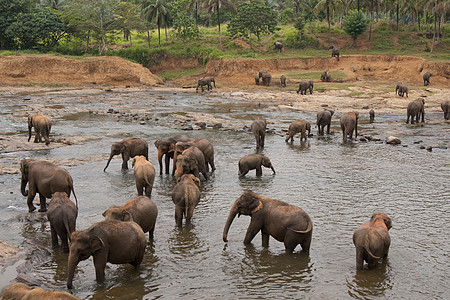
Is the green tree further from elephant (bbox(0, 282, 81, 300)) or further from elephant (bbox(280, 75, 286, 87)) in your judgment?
elephant (bbox(0, 282, 81, 300))

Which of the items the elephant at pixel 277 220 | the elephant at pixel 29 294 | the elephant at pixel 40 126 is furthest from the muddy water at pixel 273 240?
the elephant at pixel 29 294

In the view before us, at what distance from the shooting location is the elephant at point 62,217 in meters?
9.77

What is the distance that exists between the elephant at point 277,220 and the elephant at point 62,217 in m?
3.09

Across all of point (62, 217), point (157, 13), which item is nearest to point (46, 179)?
point (62, 217)

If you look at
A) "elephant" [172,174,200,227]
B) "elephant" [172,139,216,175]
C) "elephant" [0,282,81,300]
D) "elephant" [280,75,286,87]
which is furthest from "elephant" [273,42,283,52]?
"elephant" [0,282,81,300]

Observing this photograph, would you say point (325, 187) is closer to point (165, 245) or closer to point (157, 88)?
point (165, 245)

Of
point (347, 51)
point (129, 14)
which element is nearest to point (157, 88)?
point (129, 14)

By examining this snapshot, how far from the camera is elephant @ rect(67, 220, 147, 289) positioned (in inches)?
318

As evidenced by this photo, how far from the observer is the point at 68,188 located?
474 inches

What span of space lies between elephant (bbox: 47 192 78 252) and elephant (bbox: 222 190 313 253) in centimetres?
309

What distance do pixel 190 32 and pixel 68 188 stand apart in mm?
60242

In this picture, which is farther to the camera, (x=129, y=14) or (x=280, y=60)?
(x=129, y=14)

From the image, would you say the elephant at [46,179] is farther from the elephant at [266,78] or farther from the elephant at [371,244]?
the elephant at [266,78]

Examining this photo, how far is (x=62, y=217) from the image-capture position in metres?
9.76
